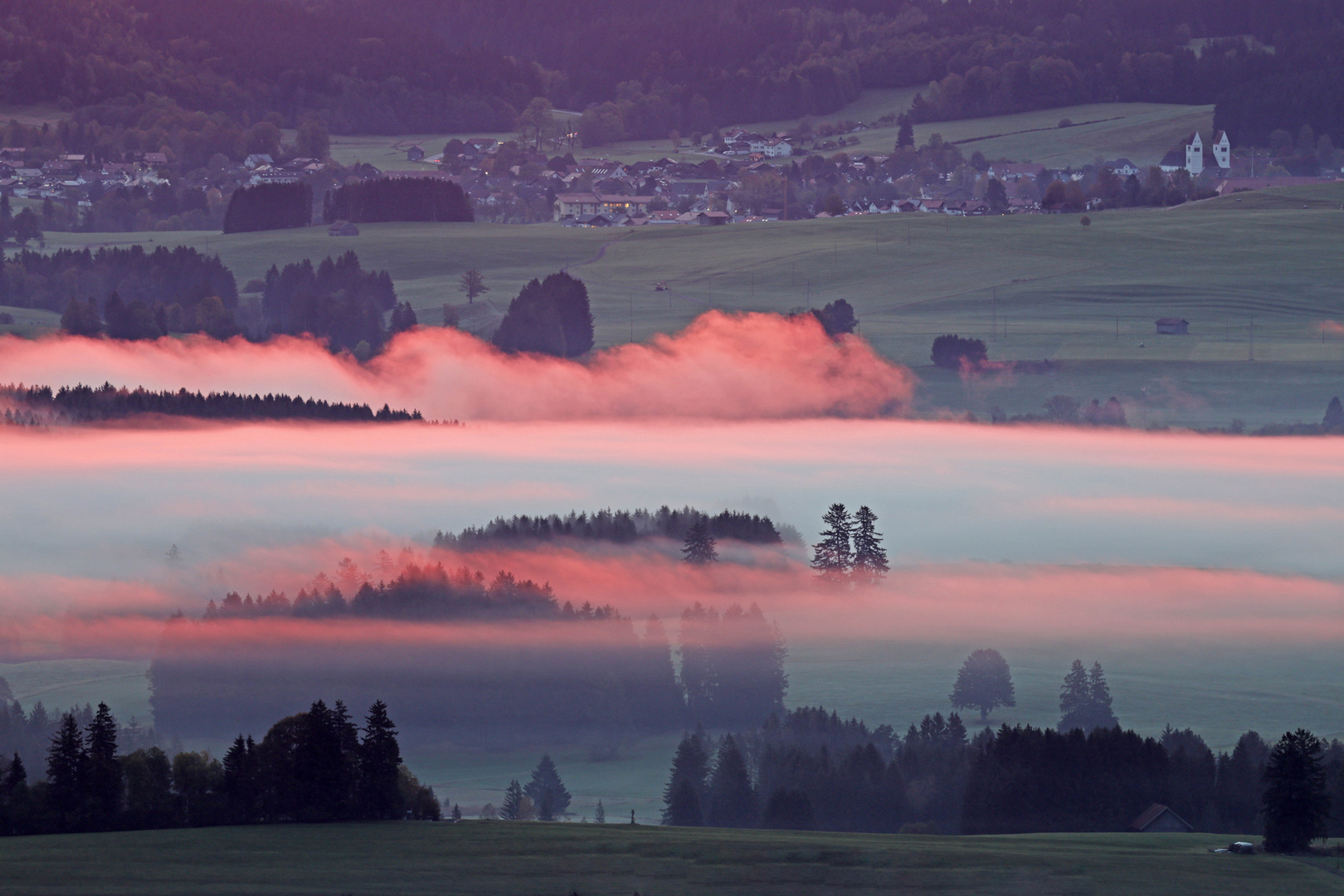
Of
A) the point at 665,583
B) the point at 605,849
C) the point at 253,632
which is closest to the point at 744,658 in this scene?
the point at 665,583

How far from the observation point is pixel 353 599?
160375 mm

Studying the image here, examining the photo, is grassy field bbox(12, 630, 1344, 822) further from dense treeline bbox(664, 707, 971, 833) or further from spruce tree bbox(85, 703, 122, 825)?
spruce tree bbox(85, 703, 122, 825)

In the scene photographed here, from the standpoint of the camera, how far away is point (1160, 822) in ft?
277

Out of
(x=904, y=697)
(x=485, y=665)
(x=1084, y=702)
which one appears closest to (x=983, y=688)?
(x=904, y=697)

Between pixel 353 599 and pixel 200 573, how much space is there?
1144 inches

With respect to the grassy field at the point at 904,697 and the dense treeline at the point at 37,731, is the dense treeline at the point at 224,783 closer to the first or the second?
the grassy field at the point at 904,697

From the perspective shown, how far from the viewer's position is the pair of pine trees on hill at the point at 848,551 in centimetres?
16638

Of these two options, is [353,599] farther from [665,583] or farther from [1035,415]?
[1035,415]

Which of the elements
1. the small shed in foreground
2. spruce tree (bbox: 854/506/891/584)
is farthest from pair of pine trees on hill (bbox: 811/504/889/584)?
the small shed in foreground

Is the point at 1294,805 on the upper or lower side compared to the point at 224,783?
lower

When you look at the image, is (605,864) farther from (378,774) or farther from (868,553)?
(868,553)

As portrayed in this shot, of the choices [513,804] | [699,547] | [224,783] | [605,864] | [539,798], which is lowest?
[605,864]

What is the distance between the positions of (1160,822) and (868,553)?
88.8 metres

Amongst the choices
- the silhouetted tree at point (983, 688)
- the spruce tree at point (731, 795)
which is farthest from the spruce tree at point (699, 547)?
the spruce tree at point (731, 795)
